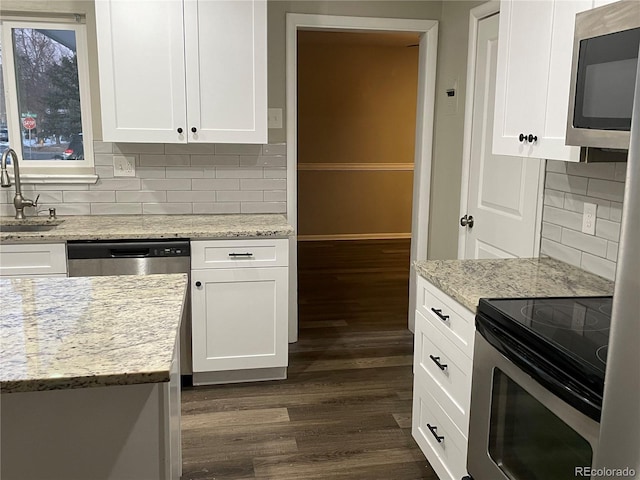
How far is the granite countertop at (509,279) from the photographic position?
2.00 meters

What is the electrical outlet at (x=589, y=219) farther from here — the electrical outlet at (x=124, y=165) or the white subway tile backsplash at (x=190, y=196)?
the electrical outlet at (x=124, y=165)

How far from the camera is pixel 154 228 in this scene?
10.3 ft

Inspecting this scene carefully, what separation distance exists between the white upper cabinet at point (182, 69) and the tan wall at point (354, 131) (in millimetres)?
3975

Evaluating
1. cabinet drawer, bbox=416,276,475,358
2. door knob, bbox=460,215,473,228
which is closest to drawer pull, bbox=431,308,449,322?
cabinet drawer, bbox=416,276,475,358

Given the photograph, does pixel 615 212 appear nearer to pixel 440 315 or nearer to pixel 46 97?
pixel 440 315

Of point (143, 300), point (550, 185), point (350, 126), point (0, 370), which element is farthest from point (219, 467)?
point (350, 126)

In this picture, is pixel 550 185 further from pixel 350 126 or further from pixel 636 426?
pixel 350 126

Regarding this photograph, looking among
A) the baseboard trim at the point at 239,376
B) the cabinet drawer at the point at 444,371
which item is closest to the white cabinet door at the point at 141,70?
the baseboard trim at the point at 239,376

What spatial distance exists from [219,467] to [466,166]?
2120 mm

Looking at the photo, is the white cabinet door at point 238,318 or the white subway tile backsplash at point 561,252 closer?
the white subway tile backsplash at point 561,252

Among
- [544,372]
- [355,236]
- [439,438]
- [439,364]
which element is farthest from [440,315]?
[355,236]

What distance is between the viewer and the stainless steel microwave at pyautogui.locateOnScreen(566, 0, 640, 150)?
1.54 m

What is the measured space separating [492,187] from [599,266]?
1022 millimetres

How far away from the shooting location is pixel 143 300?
68.1 inches
